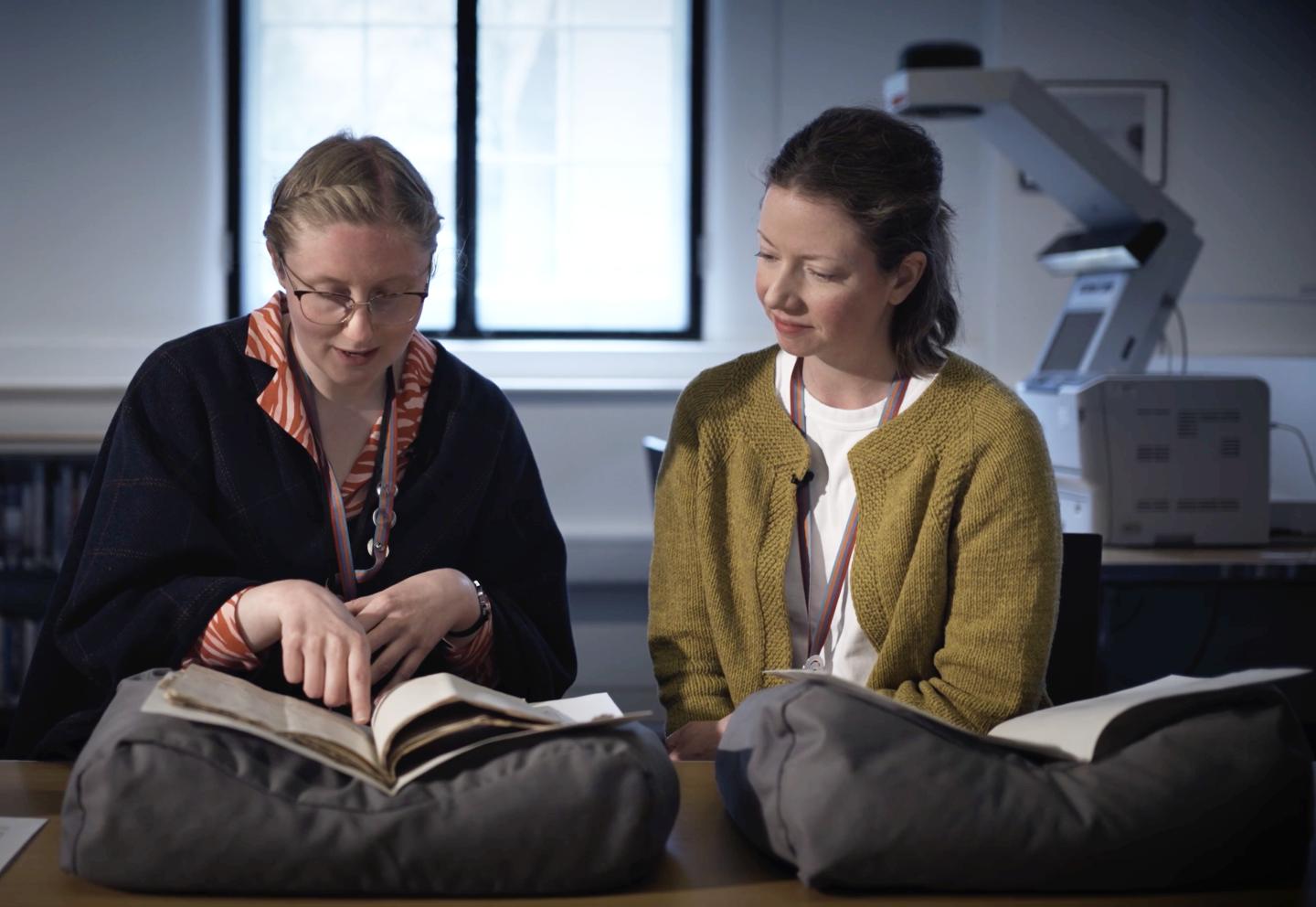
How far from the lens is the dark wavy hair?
52.0 inches

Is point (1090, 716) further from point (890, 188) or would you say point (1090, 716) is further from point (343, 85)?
point (343, 85)

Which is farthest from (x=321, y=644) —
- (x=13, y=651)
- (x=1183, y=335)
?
(x=1183, y=335)

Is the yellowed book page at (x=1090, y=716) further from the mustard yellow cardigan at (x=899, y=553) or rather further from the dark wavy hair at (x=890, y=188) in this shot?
the dark wavy hair at (x=890, y=188)

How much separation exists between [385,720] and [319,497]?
18.7 inches

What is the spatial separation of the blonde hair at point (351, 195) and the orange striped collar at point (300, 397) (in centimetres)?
11

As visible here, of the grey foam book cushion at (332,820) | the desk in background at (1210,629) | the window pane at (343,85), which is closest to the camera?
the grey foam book cushion at (332,820)

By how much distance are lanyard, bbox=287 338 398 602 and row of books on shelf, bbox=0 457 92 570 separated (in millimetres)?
2530

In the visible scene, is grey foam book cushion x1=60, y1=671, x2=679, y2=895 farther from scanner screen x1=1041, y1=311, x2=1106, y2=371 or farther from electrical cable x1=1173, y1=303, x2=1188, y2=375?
electrical cable x1=1173, y1=303, x2=1188, y2=375

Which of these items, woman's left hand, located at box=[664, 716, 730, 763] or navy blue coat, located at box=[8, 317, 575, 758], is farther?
woman's left hand, located at box=[664, 716, 730, 763]

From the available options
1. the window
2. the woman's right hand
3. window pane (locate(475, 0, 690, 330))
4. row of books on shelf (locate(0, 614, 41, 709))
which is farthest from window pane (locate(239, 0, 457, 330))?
the woman's right hand

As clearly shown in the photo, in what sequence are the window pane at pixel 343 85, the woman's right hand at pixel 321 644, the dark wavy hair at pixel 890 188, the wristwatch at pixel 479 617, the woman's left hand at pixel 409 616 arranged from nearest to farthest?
the woman's right hand at pixel 321 644
the woman's left hand at pixel 409 616
the wristwatch at pixel 479 617
the dark wavy hair at pixel 890 188
the window pane at pixel 343 85

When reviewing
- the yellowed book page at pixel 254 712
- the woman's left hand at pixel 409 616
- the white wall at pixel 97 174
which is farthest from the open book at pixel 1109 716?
the white wall at pixel 97 174

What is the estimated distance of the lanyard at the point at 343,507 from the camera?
123 centimetres

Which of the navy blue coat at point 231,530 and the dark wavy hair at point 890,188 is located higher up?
the dark wavy hair at point 890,188
